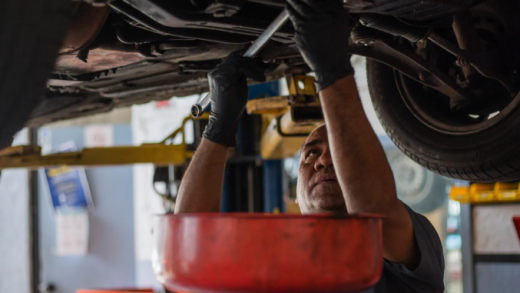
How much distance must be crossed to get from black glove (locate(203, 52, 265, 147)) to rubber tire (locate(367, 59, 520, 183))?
2.38 feet

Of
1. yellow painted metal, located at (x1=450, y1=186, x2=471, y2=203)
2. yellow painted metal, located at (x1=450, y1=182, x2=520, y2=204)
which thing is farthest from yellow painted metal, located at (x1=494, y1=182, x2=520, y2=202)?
yellow painted metal, located at (x1=450, y1=186, x2=471, y2=203)

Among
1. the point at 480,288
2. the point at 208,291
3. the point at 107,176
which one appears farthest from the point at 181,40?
the point at 107,176

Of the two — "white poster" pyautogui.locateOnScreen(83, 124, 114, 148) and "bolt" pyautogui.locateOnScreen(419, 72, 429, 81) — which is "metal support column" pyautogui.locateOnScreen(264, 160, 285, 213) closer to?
"bolt" pyautogui.locateOnScreen(419, 72, 429, 81)

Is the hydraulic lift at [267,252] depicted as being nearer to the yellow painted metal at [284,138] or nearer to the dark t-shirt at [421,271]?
the dark t-shirt at [421,271]

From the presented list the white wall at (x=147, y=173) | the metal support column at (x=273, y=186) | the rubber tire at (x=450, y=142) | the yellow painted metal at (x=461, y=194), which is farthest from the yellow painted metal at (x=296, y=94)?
the white wall at (x=147, y=173)

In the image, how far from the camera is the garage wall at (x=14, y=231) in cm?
727

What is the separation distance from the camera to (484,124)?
195 cm

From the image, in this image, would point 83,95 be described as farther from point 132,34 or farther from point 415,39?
point 415,39

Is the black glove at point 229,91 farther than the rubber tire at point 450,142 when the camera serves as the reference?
No

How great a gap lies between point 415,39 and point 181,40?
28.5 inches

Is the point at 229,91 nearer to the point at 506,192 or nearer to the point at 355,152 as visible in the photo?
the point at 355,152

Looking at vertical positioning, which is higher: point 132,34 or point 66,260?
point 132,34

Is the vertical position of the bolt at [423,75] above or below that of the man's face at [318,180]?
above

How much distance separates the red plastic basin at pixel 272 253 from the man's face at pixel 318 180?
0.75 m
